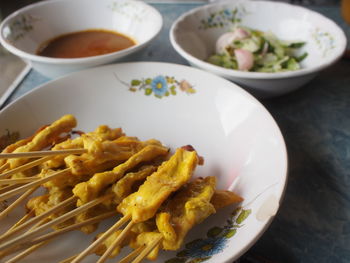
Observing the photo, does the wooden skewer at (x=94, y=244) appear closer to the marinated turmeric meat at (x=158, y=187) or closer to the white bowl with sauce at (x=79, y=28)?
the marinated turmeric meat at (x=158, y=187)

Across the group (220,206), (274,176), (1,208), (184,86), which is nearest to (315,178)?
(274,176)

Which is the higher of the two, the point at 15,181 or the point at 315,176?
the point at 15,181

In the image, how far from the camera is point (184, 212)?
0.89 meters

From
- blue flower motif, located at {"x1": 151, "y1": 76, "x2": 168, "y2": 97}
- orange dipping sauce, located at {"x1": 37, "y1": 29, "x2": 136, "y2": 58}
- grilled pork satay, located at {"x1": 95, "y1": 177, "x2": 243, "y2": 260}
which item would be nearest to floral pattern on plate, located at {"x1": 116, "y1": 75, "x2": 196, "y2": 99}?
blue flower motif, located at {"x1": 151, "y1": 76, "x2": 168, "y2": 97}

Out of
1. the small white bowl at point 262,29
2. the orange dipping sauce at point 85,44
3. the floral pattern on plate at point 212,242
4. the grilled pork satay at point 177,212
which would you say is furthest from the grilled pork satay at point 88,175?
the orange dipping sauce at point 85,44

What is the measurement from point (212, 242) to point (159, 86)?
75 centimetres

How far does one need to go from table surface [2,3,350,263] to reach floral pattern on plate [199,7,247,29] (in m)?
0.29

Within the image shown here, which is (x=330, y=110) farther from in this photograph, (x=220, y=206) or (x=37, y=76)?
(x=37, y=76)

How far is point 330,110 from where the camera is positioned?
1.50 metres

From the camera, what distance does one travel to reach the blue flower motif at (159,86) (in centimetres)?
145

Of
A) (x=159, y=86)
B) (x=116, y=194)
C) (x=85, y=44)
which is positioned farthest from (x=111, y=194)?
(x=85, y=44)

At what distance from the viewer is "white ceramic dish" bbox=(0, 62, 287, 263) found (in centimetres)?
94

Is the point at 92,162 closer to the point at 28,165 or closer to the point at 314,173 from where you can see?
the point at 28,165

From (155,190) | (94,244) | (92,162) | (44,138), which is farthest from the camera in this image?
(44,138)
